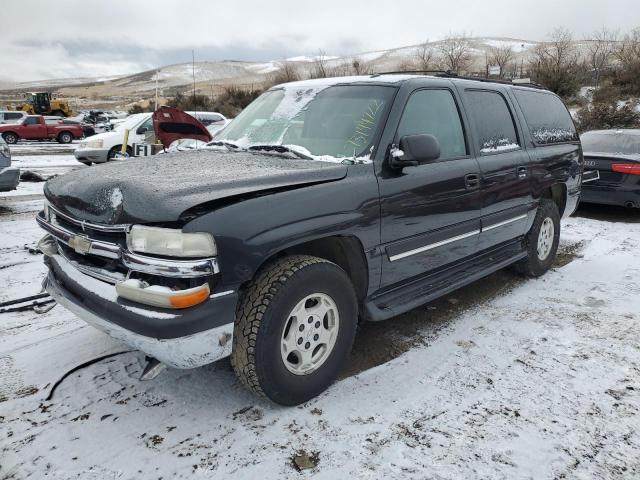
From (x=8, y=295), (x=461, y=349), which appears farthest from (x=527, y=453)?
(x=8, y=295)

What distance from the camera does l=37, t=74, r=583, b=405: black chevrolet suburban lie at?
7.59ft

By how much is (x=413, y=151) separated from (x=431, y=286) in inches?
41.8

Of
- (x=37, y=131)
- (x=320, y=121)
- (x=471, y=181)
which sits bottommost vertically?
(x=37, y=131)

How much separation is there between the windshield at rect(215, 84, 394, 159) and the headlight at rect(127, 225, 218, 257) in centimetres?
119

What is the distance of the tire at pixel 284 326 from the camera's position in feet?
8.17

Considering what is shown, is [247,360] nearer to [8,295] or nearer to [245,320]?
[245,320]

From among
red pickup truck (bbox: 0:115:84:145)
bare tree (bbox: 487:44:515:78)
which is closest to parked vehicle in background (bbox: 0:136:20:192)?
bare tree (bbox: 487:44:515:78)

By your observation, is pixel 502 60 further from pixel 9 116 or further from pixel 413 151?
pixel 413 151

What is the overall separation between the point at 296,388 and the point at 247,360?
0.38 m

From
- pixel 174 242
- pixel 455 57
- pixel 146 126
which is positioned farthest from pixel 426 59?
pixel 174 242

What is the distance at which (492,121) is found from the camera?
4.21 metres

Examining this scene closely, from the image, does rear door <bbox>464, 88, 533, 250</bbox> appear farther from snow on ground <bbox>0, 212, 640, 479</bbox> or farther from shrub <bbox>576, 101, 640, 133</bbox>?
shrub <bbox>576, 101, 640, 133</bbox>

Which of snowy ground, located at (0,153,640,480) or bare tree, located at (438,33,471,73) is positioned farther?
bare tree, located at (438,33,471,73)

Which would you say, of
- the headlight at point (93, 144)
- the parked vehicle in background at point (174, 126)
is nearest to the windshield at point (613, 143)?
the parked vehicle in background at point (174, 126)
